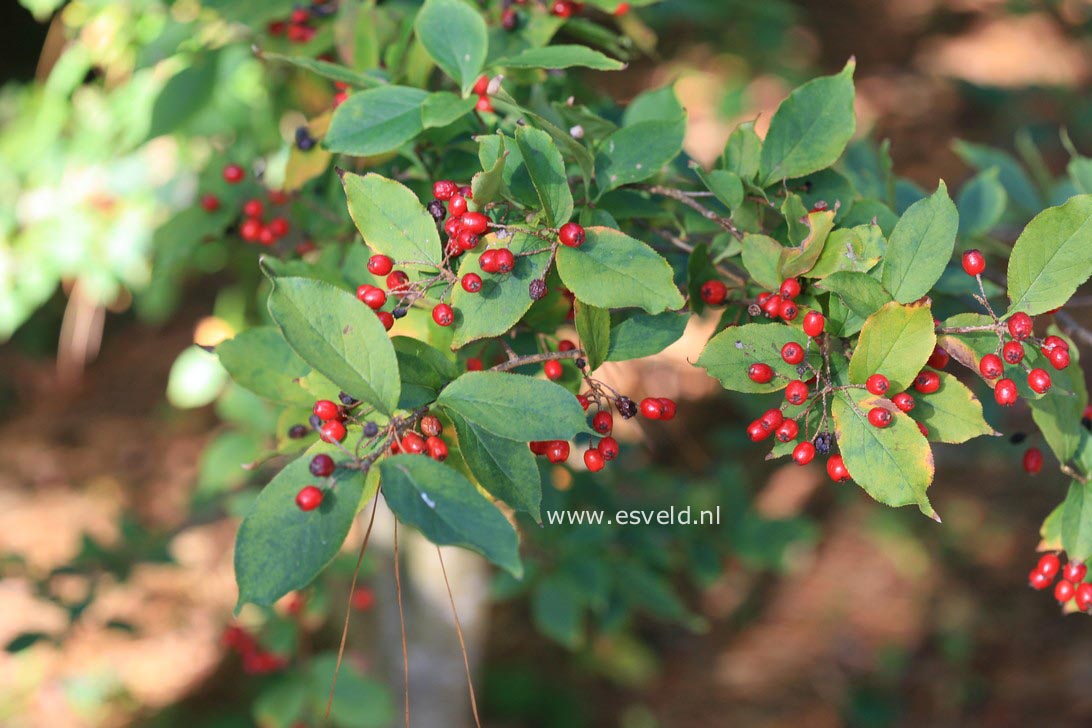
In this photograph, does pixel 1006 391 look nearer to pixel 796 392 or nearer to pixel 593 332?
pixel 796 392

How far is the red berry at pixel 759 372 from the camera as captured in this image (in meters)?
0.92

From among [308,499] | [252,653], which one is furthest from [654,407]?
[252,653]

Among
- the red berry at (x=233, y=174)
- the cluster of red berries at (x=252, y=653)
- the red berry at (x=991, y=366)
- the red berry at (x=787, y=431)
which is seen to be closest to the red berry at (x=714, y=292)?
the red berry at (x=787, y=431)

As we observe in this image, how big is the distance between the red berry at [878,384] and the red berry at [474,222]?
42 cm

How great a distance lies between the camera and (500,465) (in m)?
0.91

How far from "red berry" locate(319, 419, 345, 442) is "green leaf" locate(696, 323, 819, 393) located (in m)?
0.38

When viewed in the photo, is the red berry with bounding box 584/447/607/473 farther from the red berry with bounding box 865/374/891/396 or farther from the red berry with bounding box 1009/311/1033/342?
the red berry with bounding box 1009/311/1033/342

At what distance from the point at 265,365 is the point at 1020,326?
2.73 feet

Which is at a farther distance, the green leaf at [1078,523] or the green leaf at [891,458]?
the green leaf at [1078,523]

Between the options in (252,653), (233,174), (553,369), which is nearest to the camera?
(553,369)

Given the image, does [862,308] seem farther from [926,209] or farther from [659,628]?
[659,628]

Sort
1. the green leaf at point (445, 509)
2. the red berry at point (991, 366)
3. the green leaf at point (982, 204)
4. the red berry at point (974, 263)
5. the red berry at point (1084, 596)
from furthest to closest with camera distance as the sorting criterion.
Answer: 1. the green leaf at point (982, 204)
2. the red berry at point (1084, 596)
3. the red berry at point (974, 263)
4. the red berry at point (991, 366)
5. the green leaf at point (445, 509)

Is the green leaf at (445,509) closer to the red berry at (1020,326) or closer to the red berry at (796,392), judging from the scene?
the red berry at (796,392)

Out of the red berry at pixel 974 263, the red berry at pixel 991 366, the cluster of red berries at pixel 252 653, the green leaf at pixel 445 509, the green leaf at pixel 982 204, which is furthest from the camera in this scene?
the cluster of red berries at pixel 252 653
